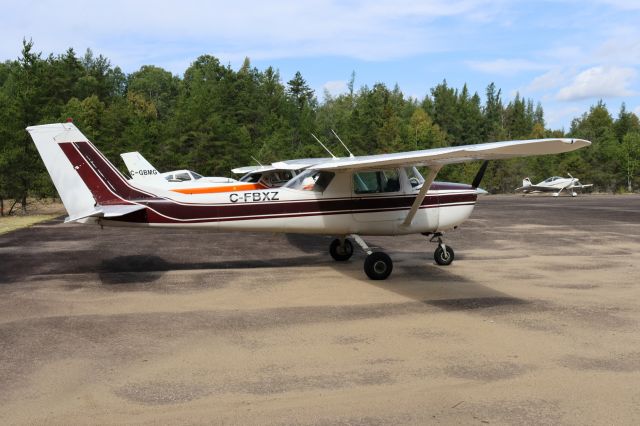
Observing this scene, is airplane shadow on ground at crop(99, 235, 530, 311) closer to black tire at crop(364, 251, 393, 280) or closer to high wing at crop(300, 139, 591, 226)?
black tire at crop(364, 251, 393, 280)

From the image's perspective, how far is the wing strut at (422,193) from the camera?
34.0 ft

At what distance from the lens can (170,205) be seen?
11047 millimetres

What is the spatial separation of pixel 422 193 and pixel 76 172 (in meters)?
6.77

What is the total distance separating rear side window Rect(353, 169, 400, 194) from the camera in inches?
458

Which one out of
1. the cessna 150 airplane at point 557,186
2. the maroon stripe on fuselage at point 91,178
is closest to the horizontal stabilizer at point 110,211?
the maroon stripe on fuselage at point 91,178

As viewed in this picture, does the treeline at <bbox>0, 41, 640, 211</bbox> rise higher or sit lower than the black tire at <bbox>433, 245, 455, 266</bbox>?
higher

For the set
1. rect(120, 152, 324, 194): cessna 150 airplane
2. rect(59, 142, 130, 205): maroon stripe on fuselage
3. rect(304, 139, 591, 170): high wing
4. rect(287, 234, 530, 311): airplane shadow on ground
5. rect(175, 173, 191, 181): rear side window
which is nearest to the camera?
rect(304, 139, 591, 170): high wing

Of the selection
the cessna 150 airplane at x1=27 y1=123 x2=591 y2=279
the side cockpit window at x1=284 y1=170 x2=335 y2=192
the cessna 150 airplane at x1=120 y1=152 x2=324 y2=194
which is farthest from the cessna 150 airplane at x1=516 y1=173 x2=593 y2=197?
the side cockpit window at x1=284 y1=170 x2=335 y2=192

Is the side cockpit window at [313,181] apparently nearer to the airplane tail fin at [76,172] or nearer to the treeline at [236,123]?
the airplane tail fin at [76,172]

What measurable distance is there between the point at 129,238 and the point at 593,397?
603 inches

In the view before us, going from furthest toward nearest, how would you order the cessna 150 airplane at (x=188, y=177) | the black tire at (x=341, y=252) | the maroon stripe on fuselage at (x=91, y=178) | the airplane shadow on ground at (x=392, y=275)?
1. the cessna 150 airplane at (x=188, y=177)
2. the black tire at (x=341, y=252)
3. the maroon stripe on fuselage at (x=91, y=178)
4. the airplane shadow on ground at (x=392, y=275)

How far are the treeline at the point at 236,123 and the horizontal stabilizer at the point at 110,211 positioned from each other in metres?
21.3

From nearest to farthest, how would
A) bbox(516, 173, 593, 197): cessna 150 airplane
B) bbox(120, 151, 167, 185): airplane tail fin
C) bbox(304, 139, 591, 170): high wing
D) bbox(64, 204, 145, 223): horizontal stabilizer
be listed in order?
Result: bbox(304, 139, 591, 170): high wing < bbox(64, 204, 145, 223): horizontal stabilizer < bbox(120, 151, 167, 185): airplane tail fin < bbox(516, 173, 593, 197): cessna 150 airplane

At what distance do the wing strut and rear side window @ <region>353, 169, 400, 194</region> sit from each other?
66 cm
